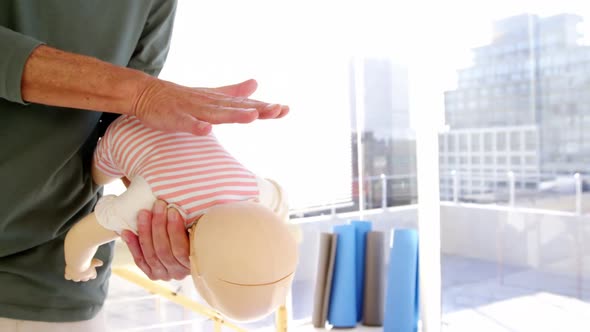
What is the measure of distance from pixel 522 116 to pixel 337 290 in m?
1.72

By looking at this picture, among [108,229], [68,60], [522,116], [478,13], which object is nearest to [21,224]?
[108,229]

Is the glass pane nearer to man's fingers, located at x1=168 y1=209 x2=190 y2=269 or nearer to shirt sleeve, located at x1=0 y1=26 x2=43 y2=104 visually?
man's fingers, located at x1=168 y1=209 x2=190 y2=269

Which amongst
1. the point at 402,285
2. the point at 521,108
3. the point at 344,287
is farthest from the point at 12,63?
the point at 344,287

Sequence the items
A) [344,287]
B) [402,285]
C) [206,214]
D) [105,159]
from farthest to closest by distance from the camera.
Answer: [344,287] → [402,285] → [105,159] → [206,214]

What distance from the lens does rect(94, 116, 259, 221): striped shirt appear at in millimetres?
882

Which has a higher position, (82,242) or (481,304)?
(82,242)

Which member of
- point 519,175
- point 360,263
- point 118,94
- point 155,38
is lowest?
point 360,263

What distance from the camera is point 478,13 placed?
155 inches

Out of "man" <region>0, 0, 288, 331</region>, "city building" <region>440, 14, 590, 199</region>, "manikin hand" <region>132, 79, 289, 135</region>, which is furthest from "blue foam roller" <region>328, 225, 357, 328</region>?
"manikin hand" <region>132, 79, 289, 135</region>

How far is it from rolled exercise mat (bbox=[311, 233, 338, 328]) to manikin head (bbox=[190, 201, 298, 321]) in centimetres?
350

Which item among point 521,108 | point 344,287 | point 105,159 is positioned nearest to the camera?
point 105,159

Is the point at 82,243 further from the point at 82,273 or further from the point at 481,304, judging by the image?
the point at 481,304

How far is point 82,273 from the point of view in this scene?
93 cm

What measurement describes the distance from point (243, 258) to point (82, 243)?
289 millimetres
